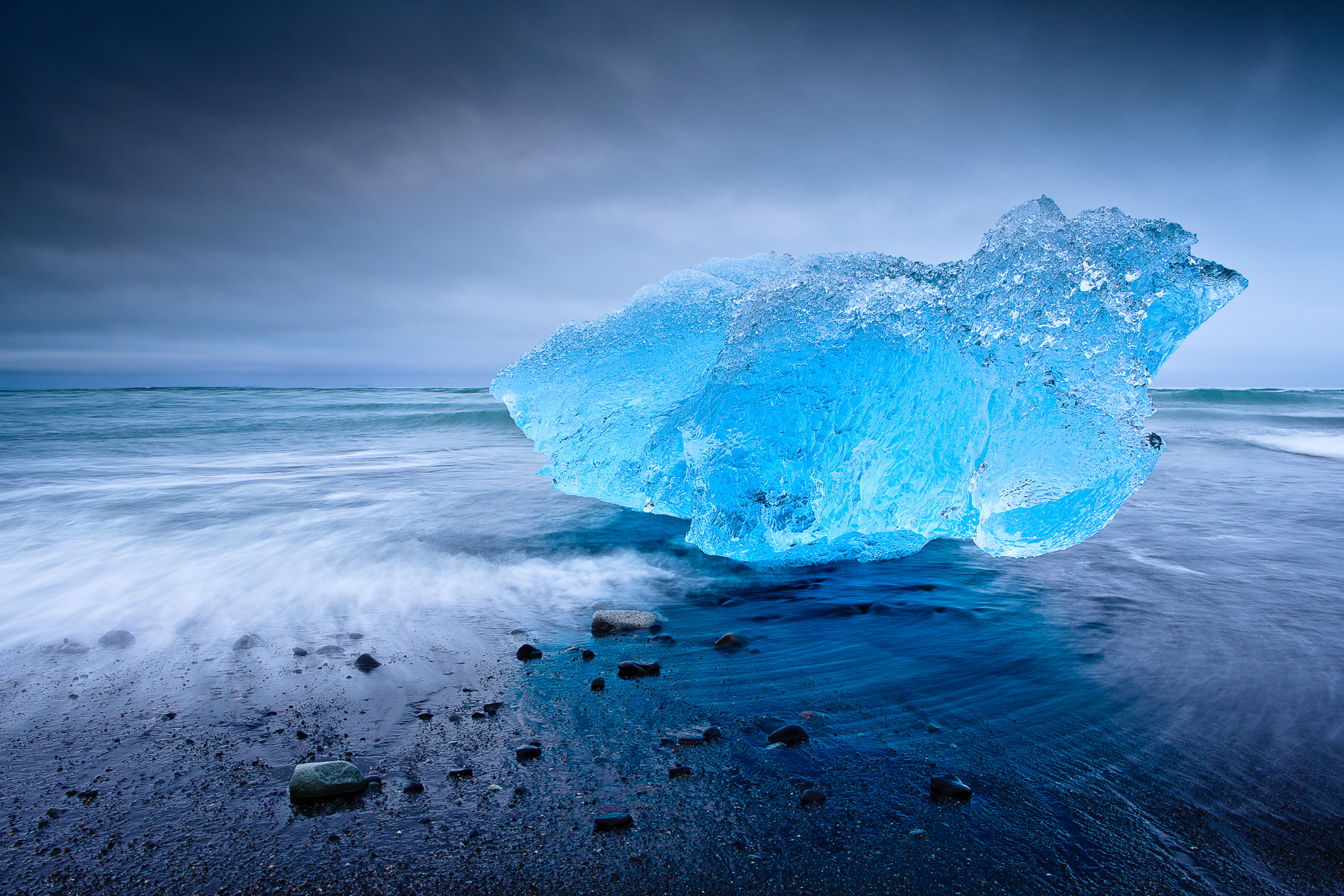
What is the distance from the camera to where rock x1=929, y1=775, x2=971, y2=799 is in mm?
1783

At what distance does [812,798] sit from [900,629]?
1.67 meters

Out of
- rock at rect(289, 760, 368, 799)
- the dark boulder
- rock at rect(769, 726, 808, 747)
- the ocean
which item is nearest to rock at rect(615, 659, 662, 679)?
the ocean

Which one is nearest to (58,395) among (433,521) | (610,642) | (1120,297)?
(433,521)

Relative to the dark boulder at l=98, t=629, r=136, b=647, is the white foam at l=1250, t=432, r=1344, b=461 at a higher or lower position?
higher

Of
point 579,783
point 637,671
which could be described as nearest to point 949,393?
point 637,671

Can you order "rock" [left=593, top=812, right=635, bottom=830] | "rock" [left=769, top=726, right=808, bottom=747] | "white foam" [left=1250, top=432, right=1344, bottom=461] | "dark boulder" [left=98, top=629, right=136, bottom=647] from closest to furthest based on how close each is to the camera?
"rock" [left=593, top=812, right=635, bottom=830] → "rock" [left=769, top=726, right=808, bottom=747] → "dark boulder" [left=98, top=629, right=136, bottom=647] → "white foam" [left=1250, top=432, right=1344, bottom=461]

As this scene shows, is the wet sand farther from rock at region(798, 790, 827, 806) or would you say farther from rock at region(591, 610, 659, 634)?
rock at region(591, 610, 659, 634)

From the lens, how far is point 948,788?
1.80 meters

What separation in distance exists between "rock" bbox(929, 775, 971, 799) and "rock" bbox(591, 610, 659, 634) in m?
1.59

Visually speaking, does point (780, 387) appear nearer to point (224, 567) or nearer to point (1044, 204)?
point (1044, 204)

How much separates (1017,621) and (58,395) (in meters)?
34.4

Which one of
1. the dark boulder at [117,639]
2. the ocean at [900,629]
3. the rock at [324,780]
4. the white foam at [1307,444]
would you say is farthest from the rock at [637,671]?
the white foam at [1307,444]

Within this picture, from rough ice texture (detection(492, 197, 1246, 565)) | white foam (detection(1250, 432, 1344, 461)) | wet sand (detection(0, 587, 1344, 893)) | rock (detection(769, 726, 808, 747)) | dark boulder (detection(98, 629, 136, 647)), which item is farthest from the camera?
white foam (detection(1250, 432, 1344, 461))

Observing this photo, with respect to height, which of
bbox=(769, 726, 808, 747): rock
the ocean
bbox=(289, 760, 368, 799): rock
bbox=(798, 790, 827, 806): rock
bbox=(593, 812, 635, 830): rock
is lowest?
the ocean
